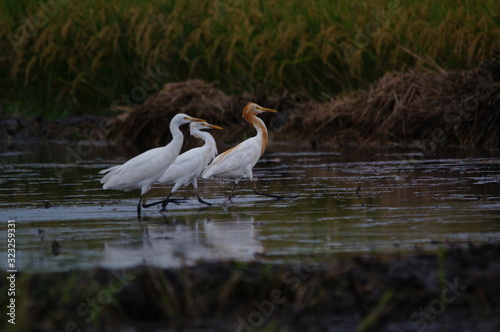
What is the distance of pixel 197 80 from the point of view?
23.1 meters

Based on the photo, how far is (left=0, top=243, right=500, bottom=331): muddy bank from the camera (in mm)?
5867

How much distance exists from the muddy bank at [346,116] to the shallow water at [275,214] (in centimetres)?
146

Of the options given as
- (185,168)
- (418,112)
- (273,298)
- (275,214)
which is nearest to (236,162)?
(185,168)

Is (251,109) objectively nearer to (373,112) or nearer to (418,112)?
(418,112)

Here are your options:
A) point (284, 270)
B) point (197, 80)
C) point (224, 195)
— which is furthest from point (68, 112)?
point (284, 270)

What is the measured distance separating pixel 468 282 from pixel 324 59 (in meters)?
15.6

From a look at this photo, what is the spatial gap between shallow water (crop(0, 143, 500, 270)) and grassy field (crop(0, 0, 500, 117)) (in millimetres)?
4751

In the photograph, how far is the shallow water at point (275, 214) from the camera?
7.85 meters

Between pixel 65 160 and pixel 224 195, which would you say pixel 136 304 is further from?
pixel 65 160

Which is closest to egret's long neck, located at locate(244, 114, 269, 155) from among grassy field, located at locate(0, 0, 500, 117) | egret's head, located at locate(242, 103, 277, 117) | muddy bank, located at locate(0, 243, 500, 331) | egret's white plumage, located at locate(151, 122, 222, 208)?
egret's head, located at locate(242, 103, 277, 117)

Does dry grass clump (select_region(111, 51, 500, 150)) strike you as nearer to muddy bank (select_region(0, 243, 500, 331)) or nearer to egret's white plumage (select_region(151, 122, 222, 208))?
egret's white plumage (select_region(151, 122, 222, 208))

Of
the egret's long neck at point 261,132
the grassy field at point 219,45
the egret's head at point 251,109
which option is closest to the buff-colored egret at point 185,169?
the egret's long neck at point 261,132

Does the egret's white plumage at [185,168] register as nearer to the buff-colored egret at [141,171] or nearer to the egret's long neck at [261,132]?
the buff-colored egret at [141,171]

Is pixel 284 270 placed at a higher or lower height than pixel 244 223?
higher
